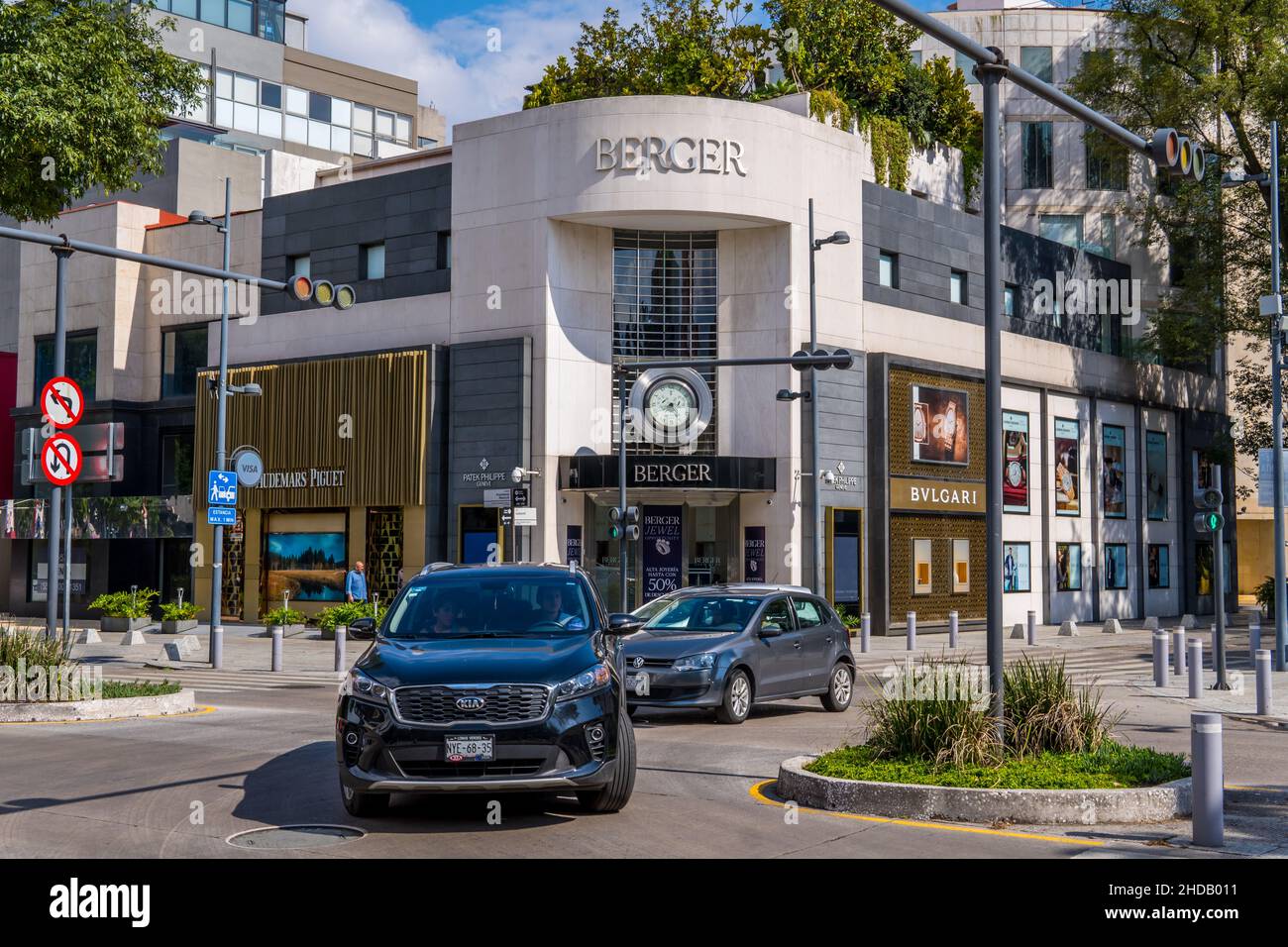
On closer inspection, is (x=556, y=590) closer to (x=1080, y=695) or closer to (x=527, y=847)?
(x=527, y=847)

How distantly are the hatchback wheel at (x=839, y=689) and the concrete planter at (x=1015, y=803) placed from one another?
8.10 meters

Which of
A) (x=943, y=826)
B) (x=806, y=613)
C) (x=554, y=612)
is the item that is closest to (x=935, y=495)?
(x=806, y=613)

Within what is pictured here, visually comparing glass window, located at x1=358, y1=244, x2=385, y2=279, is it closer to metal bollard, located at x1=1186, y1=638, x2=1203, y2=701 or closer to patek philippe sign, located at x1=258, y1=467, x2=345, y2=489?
patek philippe sign, located at x1=258, y1=467, x2=345, y2=489

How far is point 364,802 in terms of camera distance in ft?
33.1

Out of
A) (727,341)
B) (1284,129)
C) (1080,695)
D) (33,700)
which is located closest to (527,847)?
(1080,695)

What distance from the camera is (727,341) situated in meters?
38.9

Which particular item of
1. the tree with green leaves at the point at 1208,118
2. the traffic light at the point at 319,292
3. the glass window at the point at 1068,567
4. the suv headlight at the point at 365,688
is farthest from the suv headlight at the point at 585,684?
the tree with green leaves at the point at 1208,118

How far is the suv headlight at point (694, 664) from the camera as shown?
54.1ft

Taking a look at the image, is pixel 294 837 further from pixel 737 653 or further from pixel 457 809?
pixel 737 653

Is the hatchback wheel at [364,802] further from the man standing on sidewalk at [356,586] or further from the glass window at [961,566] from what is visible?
the glass window at [961,566]

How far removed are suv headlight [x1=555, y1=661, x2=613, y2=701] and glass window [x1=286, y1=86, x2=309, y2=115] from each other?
67.2 meters

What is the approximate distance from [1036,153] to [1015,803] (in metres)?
52.6

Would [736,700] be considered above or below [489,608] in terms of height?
below

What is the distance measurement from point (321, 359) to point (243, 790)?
30.6 meters
